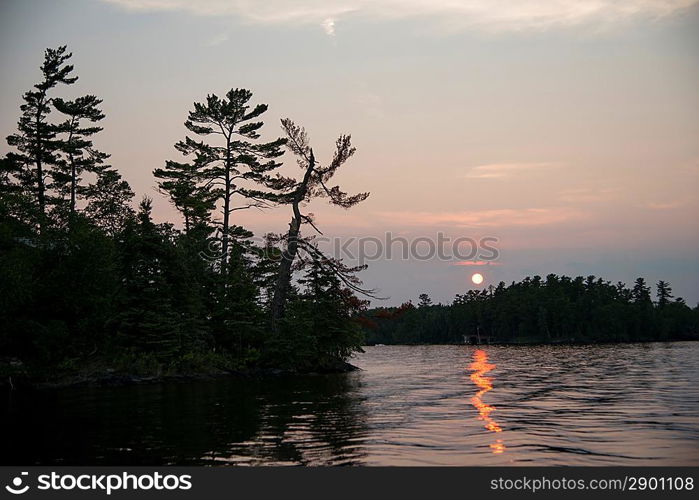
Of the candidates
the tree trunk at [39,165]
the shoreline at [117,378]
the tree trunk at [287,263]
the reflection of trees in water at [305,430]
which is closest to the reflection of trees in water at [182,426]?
the reflection of trees in water at [305,430]

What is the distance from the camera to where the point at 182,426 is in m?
19.2

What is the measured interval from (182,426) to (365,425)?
555cm

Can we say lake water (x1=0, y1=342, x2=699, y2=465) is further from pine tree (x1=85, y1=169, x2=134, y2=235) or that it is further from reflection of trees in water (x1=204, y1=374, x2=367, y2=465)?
pine tree (x1=85, y1=169, x2=134, y2=235)

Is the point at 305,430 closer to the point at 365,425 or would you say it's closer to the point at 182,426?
the point at 365,425

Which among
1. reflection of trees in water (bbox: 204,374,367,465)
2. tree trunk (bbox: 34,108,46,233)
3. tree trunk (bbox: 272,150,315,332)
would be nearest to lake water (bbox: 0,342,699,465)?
reflection of trees in water (bbox: 204,374,367,465)

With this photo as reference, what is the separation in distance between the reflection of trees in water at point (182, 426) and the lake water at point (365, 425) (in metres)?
0.04

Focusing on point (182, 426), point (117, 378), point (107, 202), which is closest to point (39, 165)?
point (107, 202)

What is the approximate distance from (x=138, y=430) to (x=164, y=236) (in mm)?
25918

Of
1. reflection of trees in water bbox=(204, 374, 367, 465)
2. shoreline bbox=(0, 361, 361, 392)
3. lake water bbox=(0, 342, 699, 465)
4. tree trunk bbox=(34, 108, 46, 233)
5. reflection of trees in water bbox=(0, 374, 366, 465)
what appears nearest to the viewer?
lake water bbox=(0, 342, 699, 465)

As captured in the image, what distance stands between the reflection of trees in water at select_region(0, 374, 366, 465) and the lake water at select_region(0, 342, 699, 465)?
4 cm

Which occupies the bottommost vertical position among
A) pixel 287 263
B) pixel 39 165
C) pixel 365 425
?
pixel 365 425

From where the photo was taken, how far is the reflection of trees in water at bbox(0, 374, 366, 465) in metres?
14.5
